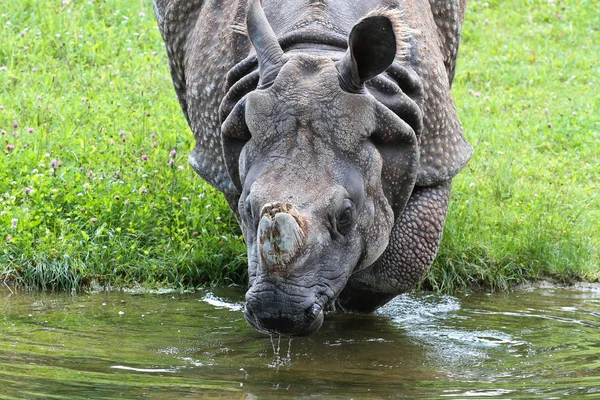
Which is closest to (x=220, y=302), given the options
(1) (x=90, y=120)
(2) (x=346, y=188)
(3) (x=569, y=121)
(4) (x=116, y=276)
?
(4) (x=116, y=276)

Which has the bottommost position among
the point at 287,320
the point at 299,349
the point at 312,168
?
the point at 299,349

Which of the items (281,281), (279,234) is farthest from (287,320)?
(279,234)

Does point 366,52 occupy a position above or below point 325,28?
below

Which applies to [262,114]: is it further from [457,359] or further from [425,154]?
[457,359]

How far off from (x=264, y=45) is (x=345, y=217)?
887 mm

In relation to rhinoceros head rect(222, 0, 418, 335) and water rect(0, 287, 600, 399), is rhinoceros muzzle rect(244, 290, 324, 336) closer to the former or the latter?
rhinoceros head rect(222, 0, 418, 335)

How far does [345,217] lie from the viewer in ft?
16.5

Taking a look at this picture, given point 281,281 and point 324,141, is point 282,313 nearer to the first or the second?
point 281,281

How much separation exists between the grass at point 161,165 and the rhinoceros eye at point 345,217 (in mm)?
2371

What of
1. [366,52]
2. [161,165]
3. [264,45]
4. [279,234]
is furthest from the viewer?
[161,165]

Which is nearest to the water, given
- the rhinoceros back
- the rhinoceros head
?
the rhinoceros head

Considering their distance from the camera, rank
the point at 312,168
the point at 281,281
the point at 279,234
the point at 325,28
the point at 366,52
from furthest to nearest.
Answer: the point at 325,28
the point at 366,52
the point at 312,168
the point at 281,281
the point at 279,234

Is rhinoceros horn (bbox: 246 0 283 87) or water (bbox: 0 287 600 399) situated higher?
rhinoceros horn (bbox: 246 0 283 87)

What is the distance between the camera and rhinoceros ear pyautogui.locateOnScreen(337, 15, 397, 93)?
4.98 m
